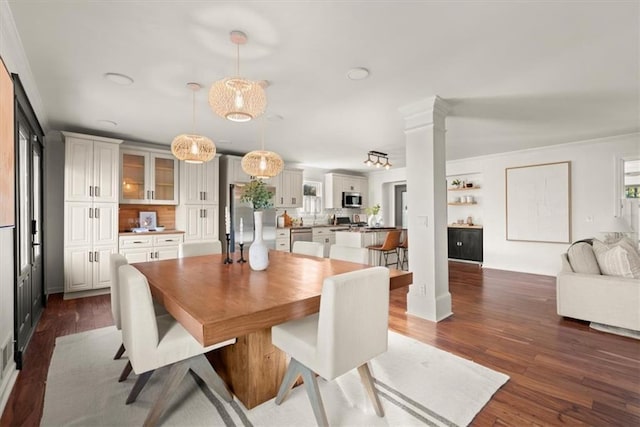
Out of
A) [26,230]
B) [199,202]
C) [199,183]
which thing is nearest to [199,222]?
[199,202]

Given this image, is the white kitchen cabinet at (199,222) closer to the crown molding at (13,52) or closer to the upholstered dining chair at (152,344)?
the crown molding at (13,52)

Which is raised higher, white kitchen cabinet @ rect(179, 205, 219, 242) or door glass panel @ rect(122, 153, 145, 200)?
door glass panel @ rect(122, 153, 145, 200)

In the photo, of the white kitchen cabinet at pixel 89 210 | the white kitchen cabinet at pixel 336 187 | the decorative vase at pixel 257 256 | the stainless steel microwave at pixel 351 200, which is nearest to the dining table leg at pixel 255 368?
the decorative vase at pixel 257 256

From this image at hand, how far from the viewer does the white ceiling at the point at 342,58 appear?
5.96ft

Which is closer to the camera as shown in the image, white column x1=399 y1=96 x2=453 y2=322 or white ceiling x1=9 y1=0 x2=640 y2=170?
white ceiling x1=9 y1=0 x2=640 y2=170

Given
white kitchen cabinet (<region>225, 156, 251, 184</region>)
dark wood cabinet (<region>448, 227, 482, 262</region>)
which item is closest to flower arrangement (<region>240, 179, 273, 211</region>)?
white kitchen cabinet (<region>225, 156, 251, 184</region>)

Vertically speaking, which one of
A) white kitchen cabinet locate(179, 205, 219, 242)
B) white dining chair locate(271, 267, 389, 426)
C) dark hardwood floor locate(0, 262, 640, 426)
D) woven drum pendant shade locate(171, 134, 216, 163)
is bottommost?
dark hardwood floor locate(0, 262, 640, 426)

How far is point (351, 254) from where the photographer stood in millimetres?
2758

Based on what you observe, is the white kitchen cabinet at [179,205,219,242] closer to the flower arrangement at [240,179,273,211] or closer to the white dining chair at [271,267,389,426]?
the flower arrangement at [240,179,273,211]

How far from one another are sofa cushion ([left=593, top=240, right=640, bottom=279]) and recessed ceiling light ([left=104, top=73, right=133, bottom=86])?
5038 millimetres

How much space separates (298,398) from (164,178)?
4395mm

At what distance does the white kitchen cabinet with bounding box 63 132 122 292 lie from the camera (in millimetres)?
4090

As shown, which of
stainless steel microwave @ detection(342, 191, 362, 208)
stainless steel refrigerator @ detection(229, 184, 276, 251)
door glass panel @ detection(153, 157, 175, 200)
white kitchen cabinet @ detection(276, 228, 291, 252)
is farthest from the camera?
stainless steel microwave @ detection(342, 191, 362, 208)

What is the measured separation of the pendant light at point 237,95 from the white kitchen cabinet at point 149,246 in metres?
3.39
